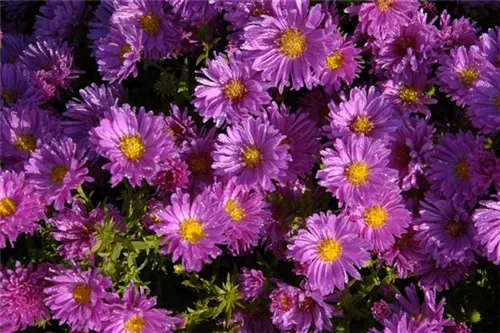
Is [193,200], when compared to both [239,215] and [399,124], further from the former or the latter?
[399,124]

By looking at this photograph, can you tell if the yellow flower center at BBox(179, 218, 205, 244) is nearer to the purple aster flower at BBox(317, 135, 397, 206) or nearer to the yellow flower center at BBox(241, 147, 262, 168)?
the yellow flower center at BBox(241, 147, 262, 168)

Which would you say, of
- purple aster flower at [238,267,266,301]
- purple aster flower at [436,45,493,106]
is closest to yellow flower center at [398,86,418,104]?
purple aster flower at [436,45,493,106]

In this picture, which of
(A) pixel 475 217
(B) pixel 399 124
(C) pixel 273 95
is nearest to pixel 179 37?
(C) pixel 273 95

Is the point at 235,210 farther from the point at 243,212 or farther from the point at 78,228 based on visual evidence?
the point at 78,228

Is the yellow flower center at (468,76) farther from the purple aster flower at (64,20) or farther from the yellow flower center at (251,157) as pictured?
the purple aster flower at (64,20)

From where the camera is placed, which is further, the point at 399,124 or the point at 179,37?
the point at 179,37

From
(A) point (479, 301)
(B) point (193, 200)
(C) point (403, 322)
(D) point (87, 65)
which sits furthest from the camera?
(D) point (87, 65)

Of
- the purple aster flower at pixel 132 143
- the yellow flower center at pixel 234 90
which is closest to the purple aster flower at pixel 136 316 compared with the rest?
the purple aster flower at pixel 132 143
